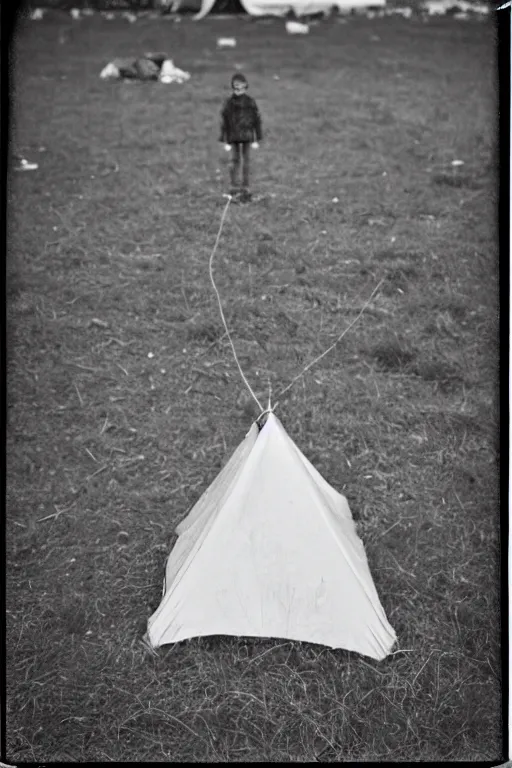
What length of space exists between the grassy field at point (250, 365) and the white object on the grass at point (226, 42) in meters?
0.08

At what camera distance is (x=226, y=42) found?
5.59 metres

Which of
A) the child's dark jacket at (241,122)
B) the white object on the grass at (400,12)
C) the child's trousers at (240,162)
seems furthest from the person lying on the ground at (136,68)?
the white object on the grass at (400,12)

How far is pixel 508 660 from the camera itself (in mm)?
3602

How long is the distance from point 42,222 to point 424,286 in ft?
9.88

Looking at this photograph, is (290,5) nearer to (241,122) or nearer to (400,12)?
(400,12)

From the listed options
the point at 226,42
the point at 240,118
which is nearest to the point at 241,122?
the point at 240,118

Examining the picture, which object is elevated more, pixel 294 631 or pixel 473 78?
pixel 473 78

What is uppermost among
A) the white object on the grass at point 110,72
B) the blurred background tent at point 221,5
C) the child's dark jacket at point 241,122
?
the blurred background tent at point 221,5

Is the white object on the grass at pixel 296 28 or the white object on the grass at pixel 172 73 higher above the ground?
the white object on the grass at pixel 296 28

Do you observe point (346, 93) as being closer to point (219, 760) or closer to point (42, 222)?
point (42, 222)

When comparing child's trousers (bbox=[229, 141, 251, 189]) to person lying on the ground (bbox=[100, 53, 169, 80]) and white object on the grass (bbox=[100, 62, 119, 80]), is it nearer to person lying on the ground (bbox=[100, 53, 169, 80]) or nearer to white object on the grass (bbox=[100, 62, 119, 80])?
person lying on the ground (bbox=[100, 53, 169, 80])

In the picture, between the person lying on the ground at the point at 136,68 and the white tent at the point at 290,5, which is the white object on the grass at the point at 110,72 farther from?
the white tent at the point at 290,5

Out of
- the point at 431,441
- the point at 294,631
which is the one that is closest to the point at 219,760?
the point at 294,631

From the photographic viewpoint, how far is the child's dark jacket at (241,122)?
18.2 feet
